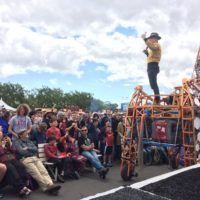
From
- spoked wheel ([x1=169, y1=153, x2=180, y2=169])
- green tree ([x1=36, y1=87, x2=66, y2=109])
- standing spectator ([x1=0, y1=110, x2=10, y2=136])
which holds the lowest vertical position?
spoked wheel ([x1=169, y1=153, x2=180, y2=169])

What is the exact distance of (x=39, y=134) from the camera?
8703 millimetres

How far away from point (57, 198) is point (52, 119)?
8.94ft

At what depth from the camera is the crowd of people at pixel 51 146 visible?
263 inches

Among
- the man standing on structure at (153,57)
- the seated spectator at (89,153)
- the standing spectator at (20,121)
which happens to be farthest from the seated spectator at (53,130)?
the man standing on structure at (153,57)

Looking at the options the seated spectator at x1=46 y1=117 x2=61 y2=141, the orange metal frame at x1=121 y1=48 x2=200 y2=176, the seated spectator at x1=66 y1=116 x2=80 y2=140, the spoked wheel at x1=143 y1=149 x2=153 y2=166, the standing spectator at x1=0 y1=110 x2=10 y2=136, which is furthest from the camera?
the spoked wheel at x1=143 y1=149 x2=153 y2=166

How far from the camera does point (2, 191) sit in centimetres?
677

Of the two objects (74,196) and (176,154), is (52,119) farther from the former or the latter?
(176,154)

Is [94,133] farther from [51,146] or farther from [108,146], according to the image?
[51,146]

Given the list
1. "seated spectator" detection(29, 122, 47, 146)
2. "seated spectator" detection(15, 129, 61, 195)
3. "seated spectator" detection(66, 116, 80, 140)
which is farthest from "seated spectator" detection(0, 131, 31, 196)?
"seated spectator" detection(66, 116, 80, 140)

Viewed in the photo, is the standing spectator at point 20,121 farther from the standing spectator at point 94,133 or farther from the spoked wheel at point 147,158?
the spoked wheel at point 147,158

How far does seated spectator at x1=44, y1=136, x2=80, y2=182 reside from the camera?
7911 mm

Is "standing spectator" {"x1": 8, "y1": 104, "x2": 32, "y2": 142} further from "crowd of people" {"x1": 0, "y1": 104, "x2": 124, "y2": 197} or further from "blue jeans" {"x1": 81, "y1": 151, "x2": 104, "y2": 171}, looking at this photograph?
"blue jeans" {"x1": 81, "y1": 151, "x2": 104, "y2": 171}

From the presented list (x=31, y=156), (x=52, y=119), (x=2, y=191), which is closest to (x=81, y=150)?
(x=52, y=119)

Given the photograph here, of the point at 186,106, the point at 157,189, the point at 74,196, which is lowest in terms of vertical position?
the point at 74,196
